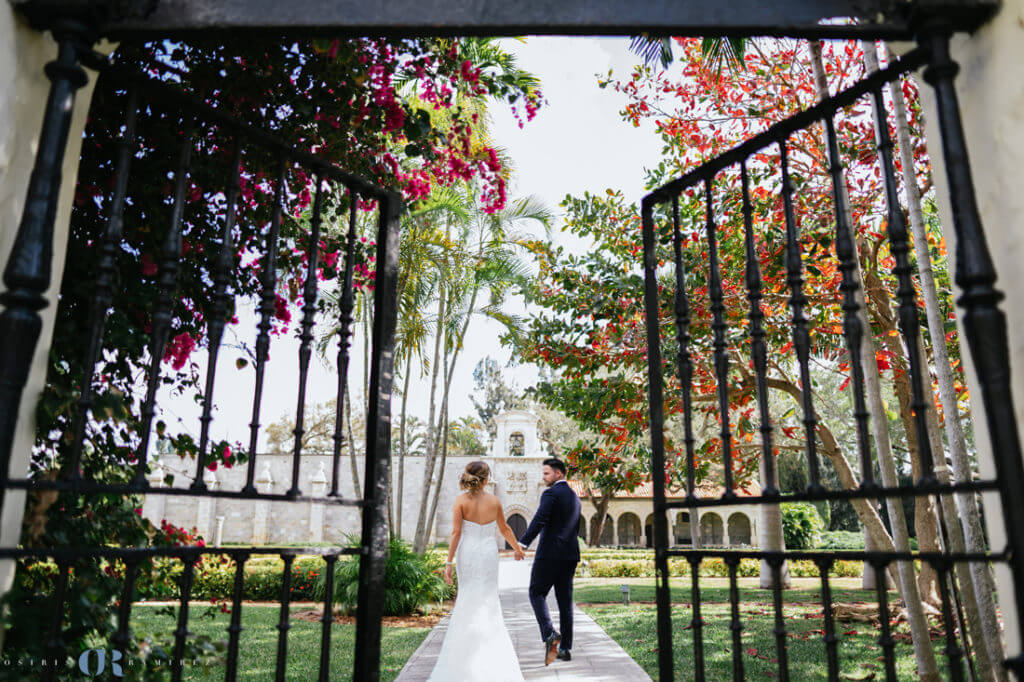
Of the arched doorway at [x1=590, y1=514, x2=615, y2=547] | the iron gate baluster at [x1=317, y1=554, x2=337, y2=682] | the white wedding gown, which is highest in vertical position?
the iron gate baluster at [x1=317, y1=554, x2=337, y2=682]

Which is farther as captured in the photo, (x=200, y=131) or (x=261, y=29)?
(x=200, y=131)

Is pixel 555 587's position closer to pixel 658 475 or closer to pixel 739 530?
pixel 658 475

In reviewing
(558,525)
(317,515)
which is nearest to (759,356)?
(558,525)

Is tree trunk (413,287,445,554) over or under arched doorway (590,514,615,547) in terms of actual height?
over

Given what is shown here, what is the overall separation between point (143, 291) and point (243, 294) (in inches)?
29.8

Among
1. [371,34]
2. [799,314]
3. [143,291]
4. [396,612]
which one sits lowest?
[396,612]

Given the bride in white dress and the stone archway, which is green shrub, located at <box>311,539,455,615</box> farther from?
the stone archway

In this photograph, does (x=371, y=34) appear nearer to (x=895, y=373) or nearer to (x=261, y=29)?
(x=261, y=29)

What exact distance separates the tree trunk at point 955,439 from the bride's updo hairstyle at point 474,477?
3.77 m

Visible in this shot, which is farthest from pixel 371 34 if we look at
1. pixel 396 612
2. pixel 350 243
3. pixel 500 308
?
pixel 500 308

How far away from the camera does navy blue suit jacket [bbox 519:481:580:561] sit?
6.31 meters

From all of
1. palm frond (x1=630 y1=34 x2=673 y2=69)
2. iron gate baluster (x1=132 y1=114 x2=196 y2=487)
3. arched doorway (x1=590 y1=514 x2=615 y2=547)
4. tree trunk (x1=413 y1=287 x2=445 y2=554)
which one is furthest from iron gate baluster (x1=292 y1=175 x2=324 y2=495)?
arched doorway (x1=590 y1=514 x2=615 y2=547)

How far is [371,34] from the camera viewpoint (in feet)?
6.42

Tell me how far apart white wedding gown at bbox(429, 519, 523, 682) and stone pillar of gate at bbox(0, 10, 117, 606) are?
382 centimetres
